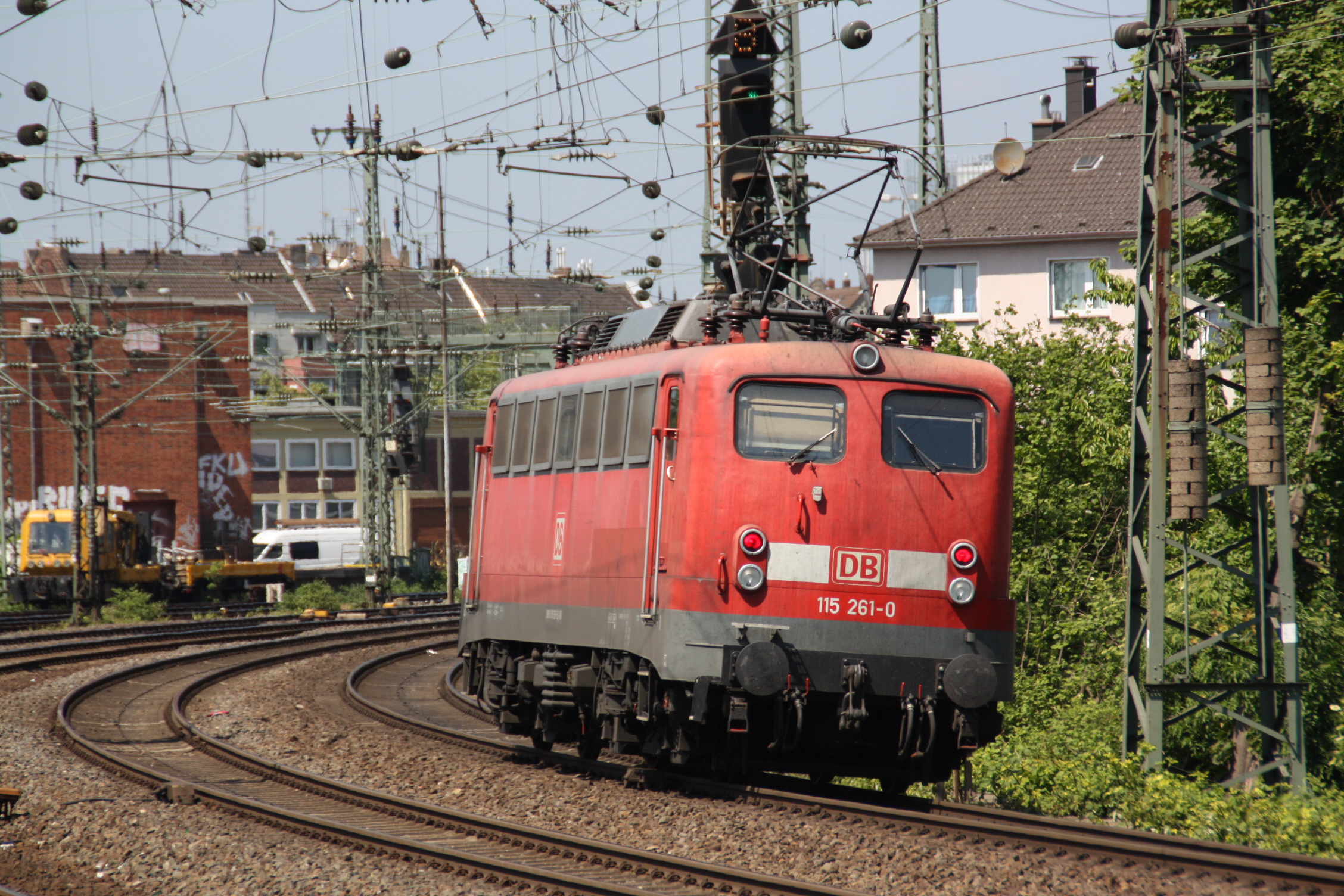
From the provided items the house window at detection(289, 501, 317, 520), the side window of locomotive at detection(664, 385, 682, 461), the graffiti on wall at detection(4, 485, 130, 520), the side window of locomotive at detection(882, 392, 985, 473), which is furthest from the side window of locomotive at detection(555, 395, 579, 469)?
the house window at detection(289, 501, 317, 520)

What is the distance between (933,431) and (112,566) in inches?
1512

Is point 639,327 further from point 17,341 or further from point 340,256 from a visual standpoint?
point 340,256

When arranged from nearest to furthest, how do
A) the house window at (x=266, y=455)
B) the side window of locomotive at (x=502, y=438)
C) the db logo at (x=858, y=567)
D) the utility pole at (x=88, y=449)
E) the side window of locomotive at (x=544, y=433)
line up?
1. the db logo at (x=858, y=567)
2. the side window of locomotive at (x=544, y=433)
3. the side window of locomotive at (x=502, y=438)
4. the utility pole at (x=88, y=449)
5. the house window at (x=266, y=455)

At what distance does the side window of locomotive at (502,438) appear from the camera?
46.6ft

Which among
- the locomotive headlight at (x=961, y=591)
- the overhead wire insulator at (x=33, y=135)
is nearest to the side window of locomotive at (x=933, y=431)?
the locomotive headlight at (x=961, y=591)

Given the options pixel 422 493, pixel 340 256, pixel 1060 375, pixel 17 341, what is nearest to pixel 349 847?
pixel 1060 375

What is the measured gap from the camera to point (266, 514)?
224 feet

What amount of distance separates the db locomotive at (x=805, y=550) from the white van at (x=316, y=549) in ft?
137

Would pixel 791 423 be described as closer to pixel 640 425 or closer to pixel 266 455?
pixel 640 425

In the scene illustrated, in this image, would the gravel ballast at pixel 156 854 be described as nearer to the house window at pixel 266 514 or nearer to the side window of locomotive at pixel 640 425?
the side window of locomotive at pixel 640 425

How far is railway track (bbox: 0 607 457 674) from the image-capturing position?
24953 mm

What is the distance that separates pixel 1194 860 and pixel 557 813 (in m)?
4.54

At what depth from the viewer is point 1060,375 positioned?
22.2 m

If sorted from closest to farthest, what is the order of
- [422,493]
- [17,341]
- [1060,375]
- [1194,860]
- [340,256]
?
[1194,860]
[1060,375]
[17,341]
[422,493]
[340,256]
